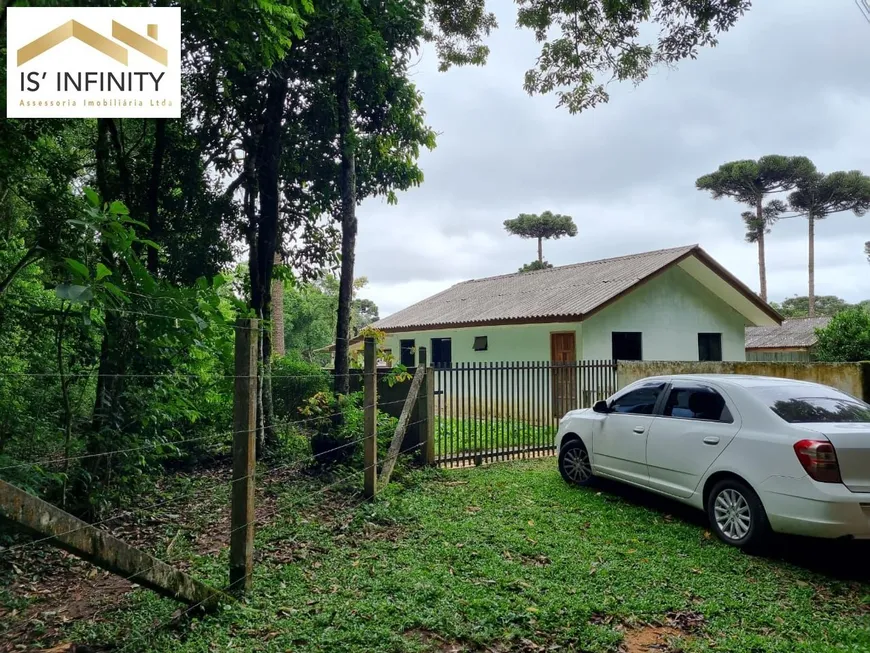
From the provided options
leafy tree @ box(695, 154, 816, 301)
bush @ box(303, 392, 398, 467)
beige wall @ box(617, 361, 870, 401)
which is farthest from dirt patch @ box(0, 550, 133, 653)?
leafy tree @ box(695, 154, 816, 301)

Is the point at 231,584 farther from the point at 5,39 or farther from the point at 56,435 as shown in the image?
the point at 5,39

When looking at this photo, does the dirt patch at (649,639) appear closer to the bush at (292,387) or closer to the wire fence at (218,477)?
the wire fence at (218,477)

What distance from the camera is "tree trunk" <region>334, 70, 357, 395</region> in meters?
8.50

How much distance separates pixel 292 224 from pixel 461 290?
13.5 metres

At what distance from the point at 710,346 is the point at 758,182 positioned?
22.3m

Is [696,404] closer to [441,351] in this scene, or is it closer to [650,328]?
[650,328]

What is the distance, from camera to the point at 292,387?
10.4 meters

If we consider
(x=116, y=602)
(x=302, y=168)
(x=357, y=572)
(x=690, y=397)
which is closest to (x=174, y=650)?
(x=116, y=602)

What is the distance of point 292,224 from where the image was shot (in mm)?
10359

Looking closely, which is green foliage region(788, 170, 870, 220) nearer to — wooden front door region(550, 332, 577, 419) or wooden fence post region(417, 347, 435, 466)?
wooden front door region(550, 332, 577, 419)

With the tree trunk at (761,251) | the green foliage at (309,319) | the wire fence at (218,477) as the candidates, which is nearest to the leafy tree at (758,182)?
the tree trunk at (761,251)

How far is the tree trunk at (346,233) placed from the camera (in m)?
8.50

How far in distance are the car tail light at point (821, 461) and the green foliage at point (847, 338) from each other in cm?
1404

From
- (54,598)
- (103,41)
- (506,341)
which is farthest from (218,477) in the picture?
(506,341)
